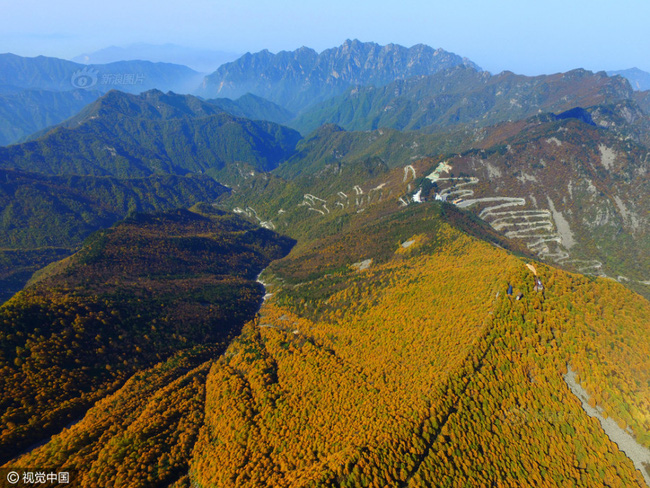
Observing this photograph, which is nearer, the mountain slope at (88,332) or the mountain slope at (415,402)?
the mountain slope at (415,402)

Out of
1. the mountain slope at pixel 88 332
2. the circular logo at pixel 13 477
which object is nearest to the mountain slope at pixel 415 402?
the circular logo at pixel 13 477

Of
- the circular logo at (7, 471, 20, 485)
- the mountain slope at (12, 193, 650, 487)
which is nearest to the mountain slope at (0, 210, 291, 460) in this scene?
the mountain slope at (12, 193, 650, 487)

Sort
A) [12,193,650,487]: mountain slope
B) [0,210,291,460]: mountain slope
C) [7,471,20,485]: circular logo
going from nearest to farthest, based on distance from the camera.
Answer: [12,193,650,487]: mountain slope → [7,471,20,485]: circular logo → [0,210,291,460]: mountain slope

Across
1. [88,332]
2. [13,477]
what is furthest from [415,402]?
[88,332]

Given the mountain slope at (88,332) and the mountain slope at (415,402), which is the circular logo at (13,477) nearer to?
the mountain slope at (415,402)

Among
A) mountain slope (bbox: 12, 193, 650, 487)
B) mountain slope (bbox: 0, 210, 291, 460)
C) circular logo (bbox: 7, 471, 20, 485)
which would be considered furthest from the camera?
mountain slope (bbox: 0, 210, 291, 460)

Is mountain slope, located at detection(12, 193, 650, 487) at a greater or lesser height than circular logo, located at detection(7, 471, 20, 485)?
greater

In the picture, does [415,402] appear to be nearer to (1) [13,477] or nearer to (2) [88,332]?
(1) [13,477]

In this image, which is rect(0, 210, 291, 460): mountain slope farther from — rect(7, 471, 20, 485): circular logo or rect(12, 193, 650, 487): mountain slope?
rect(7, 471, 20, 485): circular logo
